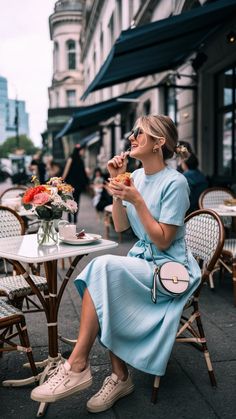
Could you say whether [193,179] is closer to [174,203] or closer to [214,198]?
[214,198]

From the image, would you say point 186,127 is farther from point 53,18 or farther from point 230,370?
point 53,18

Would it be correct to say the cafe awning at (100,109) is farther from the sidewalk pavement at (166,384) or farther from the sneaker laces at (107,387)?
the sneaker laces at (107,387)

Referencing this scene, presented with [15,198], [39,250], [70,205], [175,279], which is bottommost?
[175,279]

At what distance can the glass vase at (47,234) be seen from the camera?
2.91 metres

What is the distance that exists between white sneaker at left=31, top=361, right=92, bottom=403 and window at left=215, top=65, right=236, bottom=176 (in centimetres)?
684

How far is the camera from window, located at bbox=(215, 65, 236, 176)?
8586 millimetres

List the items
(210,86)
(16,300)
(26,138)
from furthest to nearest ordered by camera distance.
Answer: (26,138) → (210,86) → (16,300)

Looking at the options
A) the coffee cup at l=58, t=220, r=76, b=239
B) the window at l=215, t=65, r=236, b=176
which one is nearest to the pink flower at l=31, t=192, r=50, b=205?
the coffee cup at l=58, t=220, r=76, b=239

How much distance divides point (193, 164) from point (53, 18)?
42477mm

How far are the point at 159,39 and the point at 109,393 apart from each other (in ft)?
16.4

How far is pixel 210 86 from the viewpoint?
937cm

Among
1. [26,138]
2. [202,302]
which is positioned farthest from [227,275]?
[26,138]

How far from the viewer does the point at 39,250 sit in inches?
108

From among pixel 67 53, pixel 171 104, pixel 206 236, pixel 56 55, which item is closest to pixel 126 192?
pixel 206 236
